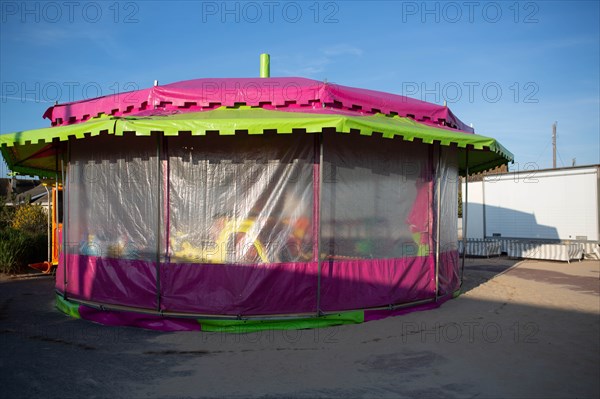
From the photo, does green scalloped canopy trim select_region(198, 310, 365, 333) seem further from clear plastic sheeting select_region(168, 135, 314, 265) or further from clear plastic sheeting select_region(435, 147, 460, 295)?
clear plastic sheeting select_region(435, 147, 460, 295)

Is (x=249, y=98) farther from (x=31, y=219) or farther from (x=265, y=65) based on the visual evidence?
(x=31, y=219)

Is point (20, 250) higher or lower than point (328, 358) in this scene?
higher

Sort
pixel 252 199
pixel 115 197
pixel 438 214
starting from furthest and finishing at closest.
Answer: pixel 438 214, pixel 115 197, pixel 252 199

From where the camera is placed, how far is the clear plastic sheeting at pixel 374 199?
7.27 metres

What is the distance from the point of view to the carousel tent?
22.9 ft

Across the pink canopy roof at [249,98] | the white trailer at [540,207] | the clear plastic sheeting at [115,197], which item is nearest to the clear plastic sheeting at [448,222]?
the pink canopy roof at [249,98]

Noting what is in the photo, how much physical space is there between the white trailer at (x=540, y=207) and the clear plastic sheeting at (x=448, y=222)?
310 inches

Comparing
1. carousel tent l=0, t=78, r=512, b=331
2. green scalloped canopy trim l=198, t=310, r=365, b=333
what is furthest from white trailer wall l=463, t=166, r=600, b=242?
green scalloped canopy trim l=198, t=310, r=365, b=333

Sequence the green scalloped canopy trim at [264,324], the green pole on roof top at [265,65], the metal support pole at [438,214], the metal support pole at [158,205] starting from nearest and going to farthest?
the green scalloped canopy trim at [264,324], the metal support pole at [158,205], the metal support pole at [438,214], the green pole on roof top at [265,65]

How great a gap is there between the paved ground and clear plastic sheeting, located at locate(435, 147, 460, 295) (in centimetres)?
70

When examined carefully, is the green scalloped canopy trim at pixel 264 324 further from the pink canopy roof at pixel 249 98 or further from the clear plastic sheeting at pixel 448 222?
the pink canopy roof at pixel 249 98

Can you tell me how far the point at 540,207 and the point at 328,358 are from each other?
17.3 metres

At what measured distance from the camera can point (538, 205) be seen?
780 inches

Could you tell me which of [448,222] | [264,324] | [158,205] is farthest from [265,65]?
[264,324]
